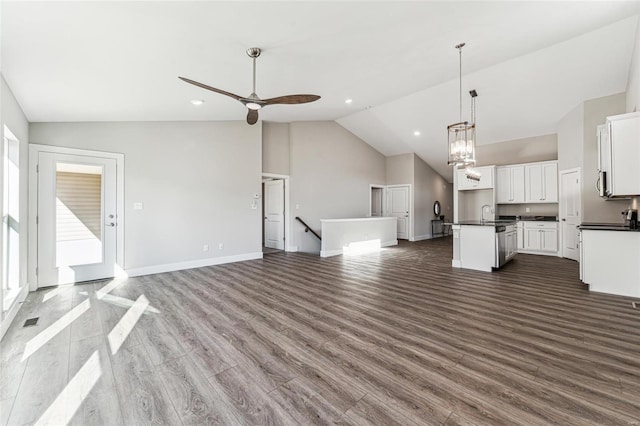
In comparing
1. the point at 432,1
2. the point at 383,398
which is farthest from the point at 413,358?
the point at 432,1

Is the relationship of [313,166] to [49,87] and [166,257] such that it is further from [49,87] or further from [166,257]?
[49,87]

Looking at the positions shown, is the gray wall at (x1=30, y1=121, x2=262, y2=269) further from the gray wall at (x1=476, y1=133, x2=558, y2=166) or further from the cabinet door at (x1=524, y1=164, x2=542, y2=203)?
the cabinet door at (x1=524, y1=164, x2=542, y2=203)

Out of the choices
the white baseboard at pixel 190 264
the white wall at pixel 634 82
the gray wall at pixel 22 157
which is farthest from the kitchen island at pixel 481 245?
the gray wall at pixel 22 157

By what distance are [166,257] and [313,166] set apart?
4.50 m

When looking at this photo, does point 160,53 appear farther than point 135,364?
Yes

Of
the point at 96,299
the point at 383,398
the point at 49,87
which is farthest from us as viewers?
the point at 96,299

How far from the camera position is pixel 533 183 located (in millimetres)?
7293

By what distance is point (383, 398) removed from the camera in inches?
67.4

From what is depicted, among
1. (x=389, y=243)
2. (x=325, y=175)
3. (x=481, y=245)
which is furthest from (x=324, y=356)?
(x=389, y=243)

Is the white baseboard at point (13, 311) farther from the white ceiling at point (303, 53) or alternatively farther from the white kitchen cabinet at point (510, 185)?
the white kitchen cabinet at point (510, 185)

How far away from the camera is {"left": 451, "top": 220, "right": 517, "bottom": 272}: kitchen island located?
199 inches

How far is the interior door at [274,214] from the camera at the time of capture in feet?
25.6

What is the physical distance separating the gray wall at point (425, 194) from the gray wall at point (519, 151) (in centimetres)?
210

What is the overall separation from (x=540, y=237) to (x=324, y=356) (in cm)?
733
